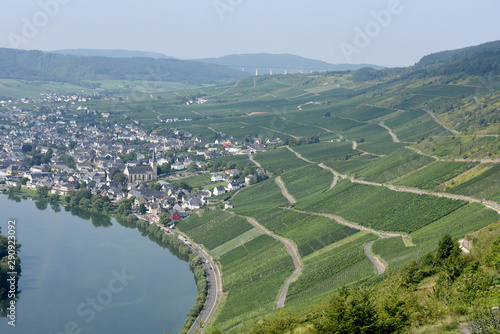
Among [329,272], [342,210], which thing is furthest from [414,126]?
[329,272]

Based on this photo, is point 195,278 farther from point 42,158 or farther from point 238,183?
point 42,158

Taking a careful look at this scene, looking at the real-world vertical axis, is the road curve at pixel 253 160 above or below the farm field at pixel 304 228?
above

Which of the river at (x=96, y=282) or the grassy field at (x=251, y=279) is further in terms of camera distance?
the river at (x=96, y=282)

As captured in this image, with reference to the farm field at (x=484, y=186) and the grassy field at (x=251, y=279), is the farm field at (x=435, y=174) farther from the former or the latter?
the grassy field at (x=251, y=279)

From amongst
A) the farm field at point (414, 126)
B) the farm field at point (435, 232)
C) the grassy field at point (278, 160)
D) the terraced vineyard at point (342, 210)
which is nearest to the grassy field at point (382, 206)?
the terraced vineyard at point (342, 210)

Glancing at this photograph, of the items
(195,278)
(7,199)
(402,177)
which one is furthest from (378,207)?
(7,199)

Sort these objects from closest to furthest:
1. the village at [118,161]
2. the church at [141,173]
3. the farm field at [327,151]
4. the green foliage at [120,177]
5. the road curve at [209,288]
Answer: the road curve at [209,288], the village at [118,161], the farm field at [327,151], the green foliage at [120,177], the church at [141,173]
